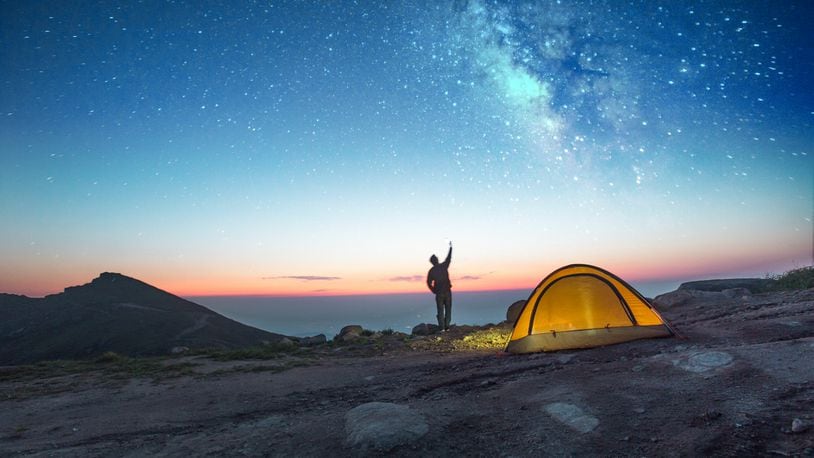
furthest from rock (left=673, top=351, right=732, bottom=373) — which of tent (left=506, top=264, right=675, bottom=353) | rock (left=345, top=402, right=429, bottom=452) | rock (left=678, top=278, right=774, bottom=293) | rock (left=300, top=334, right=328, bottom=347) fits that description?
rock (left=678, top=278, right=774, bottom=293)

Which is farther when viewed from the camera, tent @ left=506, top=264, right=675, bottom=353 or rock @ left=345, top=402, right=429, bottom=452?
tent @ left=506, top=264, right=675, bottom=353

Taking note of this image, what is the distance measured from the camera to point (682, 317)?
1415 centimetres

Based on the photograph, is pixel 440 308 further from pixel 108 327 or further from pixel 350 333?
pixel 108 327

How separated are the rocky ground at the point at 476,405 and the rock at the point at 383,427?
0.02 m

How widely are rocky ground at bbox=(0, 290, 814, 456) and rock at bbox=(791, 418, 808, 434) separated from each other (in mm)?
42

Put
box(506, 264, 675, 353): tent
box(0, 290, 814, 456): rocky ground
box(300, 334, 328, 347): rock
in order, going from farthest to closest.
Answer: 1. box(300, 334, 328, 347): rock
2. box(506, 264, 675, 353): tent
3. box(0, 290, 814, 456): rocky ground

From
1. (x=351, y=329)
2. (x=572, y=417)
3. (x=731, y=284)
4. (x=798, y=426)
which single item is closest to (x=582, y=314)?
(x=572, y=417)

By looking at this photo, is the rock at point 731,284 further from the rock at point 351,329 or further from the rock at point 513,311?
the rock at point 351,329

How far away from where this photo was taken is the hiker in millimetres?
19578

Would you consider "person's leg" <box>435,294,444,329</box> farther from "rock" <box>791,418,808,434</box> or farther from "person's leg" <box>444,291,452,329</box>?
"rock" <box>791,418,808,434</box>

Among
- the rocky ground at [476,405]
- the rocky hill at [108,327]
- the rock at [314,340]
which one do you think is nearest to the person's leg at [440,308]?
the rock at [314,340]

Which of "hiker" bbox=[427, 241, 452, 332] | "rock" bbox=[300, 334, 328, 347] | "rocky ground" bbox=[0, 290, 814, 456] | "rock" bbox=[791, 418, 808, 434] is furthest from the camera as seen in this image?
"hiker" bbox=[427, 241, 452, 332]

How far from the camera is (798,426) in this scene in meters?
4.24

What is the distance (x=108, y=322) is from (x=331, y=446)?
5555 centimetres
